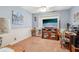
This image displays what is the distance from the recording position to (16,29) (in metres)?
1.48

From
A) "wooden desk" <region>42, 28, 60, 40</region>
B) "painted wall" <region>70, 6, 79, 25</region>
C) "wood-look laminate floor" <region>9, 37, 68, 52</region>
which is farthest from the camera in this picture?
"wooden desk" <region>42, 28, 60, 40</region>

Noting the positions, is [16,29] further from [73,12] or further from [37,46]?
[73,12]

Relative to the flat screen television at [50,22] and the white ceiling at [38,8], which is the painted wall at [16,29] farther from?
the flat screen television at [50,22]

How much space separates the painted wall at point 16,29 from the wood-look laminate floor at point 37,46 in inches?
3.7

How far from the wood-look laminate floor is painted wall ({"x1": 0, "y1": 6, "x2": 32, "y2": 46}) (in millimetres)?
93

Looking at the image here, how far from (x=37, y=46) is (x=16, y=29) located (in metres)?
0.48

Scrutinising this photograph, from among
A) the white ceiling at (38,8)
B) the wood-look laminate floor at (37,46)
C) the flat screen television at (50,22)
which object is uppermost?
the white ceiling at (38,8)

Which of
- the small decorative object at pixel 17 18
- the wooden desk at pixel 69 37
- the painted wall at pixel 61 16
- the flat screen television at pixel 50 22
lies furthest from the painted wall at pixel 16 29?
the wooden desk at pixel 69 37

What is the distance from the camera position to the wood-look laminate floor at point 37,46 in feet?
4.81

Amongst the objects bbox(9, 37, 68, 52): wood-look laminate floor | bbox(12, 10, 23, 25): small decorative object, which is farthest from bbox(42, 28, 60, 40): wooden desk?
bbox(12, 10, 23, 25): small decorative object

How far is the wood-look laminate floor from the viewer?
1467mm

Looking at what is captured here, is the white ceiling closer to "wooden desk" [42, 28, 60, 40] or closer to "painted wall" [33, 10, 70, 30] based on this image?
"painted wall" [33, 10, 70, 30]
